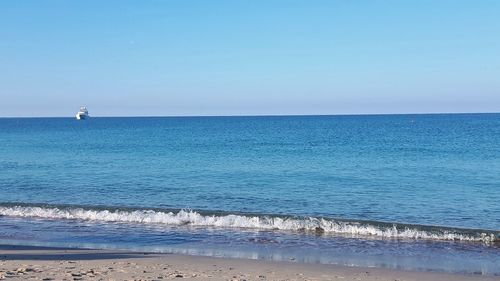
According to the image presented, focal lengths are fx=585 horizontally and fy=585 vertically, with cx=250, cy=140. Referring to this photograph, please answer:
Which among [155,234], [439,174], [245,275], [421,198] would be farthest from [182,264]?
[439,174]

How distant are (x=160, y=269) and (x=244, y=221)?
25.3ft

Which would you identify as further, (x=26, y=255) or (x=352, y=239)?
(x=352, y=239)

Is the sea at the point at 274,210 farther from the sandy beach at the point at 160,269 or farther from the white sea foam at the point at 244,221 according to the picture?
the sandy beach at the point at 160,269

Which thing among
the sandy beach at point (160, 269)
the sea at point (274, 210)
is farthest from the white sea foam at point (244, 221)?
the sandy beach at point (160, 269)

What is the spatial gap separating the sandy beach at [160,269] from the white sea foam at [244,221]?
204 inches

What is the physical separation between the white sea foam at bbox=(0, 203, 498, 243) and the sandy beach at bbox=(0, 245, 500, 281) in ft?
17.0

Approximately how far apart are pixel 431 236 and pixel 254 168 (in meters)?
20.3

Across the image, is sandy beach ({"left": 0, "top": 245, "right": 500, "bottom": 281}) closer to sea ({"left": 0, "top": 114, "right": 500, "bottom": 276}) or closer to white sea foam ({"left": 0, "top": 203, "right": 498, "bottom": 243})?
sea ({"left": 0, "top": 114, "right": 500, "bottom": 276})

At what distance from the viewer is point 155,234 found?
718 inches

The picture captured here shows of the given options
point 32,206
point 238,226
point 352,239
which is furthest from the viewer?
point 32,206

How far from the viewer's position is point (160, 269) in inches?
489

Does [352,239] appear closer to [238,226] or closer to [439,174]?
[238,226]

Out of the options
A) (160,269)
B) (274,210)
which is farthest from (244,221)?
(160,269)

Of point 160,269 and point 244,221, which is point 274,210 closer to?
point 244,221
